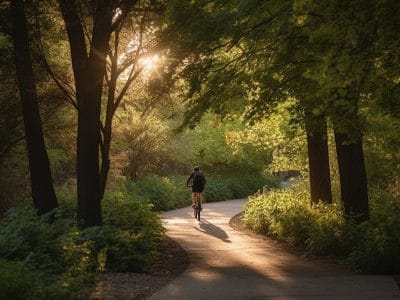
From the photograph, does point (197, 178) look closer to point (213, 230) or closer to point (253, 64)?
point (213, 230)

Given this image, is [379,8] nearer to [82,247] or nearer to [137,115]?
[82,247]

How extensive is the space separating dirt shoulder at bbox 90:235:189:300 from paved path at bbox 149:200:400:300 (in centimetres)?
23

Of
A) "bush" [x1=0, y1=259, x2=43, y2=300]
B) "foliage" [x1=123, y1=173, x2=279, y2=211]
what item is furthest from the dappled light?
"foliage" [x1=123, y1=173, x2=279, y2=211]

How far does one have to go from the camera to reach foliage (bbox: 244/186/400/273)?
1039 centimetres

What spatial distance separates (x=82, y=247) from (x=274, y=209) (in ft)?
31.8

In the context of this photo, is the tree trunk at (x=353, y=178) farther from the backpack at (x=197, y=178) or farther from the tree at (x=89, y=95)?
the backpack at (x=197, y=178)

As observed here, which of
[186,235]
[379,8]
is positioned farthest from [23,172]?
[379,8]

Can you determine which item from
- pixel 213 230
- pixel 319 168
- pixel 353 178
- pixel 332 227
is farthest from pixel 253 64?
pixel 213 230

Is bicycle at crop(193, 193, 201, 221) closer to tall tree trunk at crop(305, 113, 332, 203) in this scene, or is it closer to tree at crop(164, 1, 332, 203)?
tall tree trunk at crop(305, 113, 332, 203)

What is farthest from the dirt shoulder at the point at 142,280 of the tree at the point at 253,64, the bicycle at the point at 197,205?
the bicycle at the point at 197,205

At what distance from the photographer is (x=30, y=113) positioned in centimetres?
1399

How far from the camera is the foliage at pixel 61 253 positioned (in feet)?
22.5

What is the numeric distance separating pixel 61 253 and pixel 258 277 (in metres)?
3.49

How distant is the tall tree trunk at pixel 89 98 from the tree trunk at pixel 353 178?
551 centimetres
